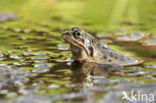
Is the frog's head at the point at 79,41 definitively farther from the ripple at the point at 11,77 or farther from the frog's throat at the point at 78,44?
the ripple at the point at 11,77

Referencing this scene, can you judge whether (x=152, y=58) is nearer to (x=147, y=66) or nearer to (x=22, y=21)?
(x=147, y=66)

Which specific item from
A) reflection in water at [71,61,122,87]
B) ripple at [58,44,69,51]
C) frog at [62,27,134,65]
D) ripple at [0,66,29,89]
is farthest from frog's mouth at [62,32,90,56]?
ripple at [58,44,69,51]

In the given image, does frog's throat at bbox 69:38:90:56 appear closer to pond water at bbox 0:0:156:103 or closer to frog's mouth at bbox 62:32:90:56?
frog's mouth at bbox 62:32:90:56

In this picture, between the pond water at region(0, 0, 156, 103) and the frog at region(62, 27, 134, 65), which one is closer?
the pond water at region(0, 0, 156, 103)

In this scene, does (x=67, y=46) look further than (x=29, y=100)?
Yes

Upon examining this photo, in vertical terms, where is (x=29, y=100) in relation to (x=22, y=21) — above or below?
below

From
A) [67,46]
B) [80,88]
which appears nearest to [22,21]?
[67,46]

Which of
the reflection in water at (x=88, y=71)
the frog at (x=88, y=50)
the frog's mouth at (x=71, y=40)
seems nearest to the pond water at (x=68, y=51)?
the reflection in water at (x=88, y=71)

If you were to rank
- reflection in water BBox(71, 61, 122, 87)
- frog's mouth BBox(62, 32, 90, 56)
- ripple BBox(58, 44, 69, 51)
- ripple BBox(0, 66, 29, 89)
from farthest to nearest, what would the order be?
ripple BBox(58, 44, 69, 51), frog's mouth BBox(62, 32, 90, 56), reflection in water BBox(71, 61, 122, 87), ripple BBox(0, 66, 29, 89)
